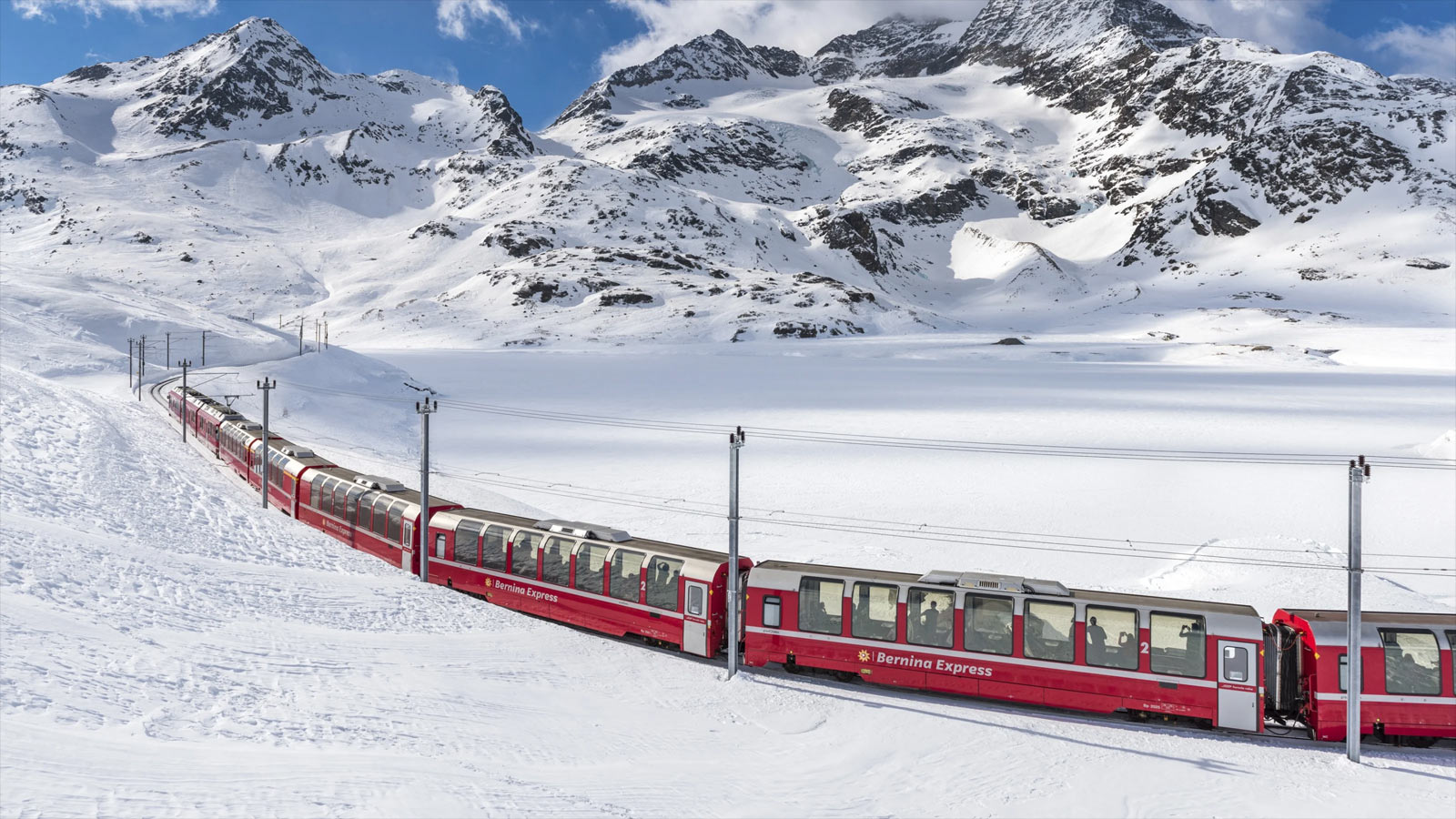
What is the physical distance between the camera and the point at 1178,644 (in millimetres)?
16469

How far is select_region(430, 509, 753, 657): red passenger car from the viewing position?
19750 millimetres

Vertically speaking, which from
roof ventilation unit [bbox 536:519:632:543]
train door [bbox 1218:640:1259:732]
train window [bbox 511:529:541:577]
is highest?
roof ventilation unit [bbox 536:519:632:543]

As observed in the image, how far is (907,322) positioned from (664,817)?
522 ft

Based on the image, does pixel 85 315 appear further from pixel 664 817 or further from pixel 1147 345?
pixel 1147 345

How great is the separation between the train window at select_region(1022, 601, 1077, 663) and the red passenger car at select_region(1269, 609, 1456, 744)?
14.2ft

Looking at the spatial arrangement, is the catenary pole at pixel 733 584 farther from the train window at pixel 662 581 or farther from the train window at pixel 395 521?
the train window at pixel 395 521

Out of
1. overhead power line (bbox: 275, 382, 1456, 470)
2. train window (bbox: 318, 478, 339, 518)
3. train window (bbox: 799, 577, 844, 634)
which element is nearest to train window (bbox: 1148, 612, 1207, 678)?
train window (bbox: 799, 577, 844, 634)

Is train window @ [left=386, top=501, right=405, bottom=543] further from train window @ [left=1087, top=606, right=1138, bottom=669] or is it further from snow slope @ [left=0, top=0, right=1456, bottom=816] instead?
train window @ [left=1087, top=606, right=1138, bottom=669]

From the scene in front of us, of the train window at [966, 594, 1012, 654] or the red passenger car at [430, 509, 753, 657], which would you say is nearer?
the train window at [966, 594, 1012, 654]

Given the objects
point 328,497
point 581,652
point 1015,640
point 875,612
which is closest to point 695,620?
point 581,652

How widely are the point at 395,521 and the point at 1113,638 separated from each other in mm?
20537

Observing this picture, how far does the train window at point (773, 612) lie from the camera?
62.5ft

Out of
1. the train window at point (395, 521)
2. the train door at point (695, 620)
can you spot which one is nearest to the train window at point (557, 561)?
the train door at point (695, 620)

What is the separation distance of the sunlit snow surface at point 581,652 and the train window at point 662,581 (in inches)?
50.3
